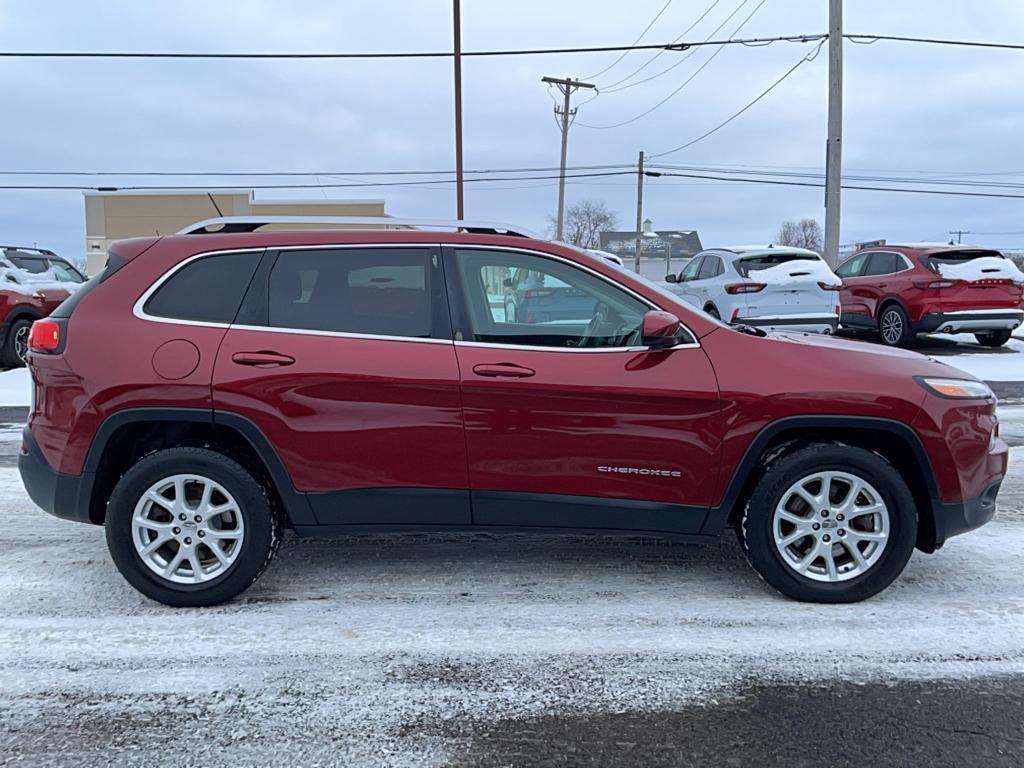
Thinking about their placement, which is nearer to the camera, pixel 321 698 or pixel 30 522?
pixel 321 698

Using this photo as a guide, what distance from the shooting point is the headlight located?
3.62 metres

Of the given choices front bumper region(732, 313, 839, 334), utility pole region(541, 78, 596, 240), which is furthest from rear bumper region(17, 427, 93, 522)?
utility pole region(541, 78, 596, 240)

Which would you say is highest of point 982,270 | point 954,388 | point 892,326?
point 982,270

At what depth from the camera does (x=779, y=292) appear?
11.7 metres

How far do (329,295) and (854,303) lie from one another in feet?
41.9

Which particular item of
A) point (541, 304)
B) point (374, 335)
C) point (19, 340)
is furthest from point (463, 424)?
point (19, 340)

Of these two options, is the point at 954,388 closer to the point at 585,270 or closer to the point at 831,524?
the point at 831,524

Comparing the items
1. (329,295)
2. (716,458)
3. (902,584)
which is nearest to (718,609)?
(716,458)

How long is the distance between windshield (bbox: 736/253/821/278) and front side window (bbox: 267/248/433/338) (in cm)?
912

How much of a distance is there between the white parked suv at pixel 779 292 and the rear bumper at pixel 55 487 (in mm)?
9407

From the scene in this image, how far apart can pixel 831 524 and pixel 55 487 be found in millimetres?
3522

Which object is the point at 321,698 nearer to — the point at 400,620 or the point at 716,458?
the point at 400,620

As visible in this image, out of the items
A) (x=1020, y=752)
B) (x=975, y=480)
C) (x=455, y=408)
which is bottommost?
(x=1020, y=752)

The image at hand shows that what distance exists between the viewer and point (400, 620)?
354 centimetres
